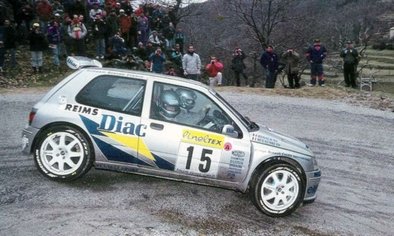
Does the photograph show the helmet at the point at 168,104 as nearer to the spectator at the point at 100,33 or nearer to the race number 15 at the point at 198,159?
the race number 15 at the point at 198,159

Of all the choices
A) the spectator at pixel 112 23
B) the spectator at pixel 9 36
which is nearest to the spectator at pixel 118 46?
the spectator at pixel 112 23

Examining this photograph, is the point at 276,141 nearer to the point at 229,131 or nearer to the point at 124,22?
the point at 229,131

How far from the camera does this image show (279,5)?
34.2 meters

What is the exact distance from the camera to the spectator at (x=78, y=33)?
16.0 metres

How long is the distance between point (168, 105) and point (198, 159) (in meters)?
0.83

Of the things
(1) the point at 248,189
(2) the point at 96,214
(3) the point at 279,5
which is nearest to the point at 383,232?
(1) the point at 248,189

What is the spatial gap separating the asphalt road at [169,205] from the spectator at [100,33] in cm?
788

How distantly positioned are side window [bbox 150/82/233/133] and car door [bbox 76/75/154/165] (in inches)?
9.6

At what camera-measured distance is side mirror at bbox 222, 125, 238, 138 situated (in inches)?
239

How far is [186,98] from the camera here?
6.34 meters

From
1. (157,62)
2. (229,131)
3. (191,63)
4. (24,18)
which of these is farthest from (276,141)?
(24,18)

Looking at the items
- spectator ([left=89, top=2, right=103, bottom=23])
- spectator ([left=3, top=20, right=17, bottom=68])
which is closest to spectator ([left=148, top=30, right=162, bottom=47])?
spectator ([left=89, top=2, right=103, bottom=23])

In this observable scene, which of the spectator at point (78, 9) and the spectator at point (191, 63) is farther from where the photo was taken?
the spectator at point (78, 9)

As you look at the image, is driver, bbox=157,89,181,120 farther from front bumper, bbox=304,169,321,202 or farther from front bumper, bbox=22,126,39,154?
front bumper, bbox=304,169,321,202
